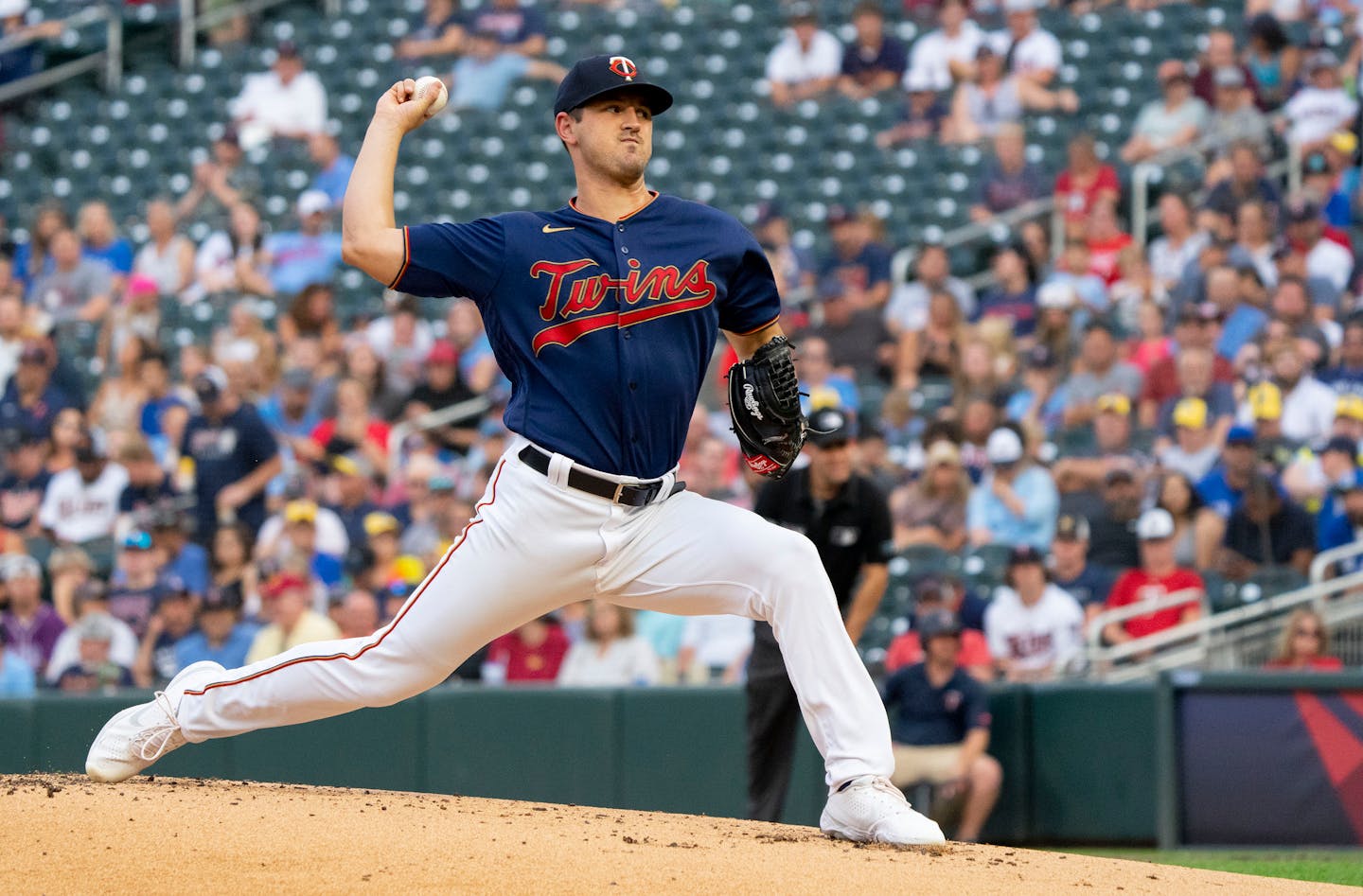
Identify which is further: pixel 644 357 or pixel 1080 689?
pixel 1080 689

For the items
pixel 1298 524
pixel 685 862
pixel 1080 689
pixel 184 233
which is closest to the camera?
pixel 685 862

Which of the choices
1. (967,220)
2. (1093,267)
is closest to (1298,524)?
(1093,267)

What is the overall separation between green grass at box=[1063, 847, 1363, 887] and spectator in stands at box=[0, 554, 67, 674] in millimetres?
5069

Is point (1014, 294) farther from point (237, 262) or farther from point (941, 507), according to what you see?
point (237, 262)

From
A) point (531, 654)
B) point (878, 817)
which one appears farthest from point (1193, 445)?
point (878, 817)

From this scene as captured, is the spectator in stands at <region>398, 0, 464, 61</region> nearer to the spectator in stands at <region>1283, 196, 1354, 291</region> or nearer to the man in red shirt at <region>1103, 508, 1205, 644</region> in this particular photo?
the spectator in stands at <region>1283, 196, 1354, 291</region>

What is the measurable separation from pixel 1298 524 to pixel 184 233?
8207mm

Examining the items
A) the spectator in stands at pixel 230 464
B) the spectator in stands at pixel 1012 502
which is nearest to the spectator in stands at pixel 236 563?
the spectator in stands at pixel 230 464

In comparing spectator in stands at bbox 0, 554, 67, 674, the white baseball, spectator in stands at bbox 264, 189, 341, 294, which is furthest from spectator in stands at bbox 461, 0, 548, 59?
the white baseball

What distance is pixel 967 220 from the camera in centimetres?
1276

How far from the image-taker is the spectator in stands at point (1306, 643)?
8258 mm

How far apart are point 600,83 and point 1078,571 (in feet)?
16.7

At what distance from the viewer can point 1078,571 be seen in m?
9.05

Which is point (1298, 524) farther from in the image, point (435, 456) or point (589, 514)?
point (589, 514)
